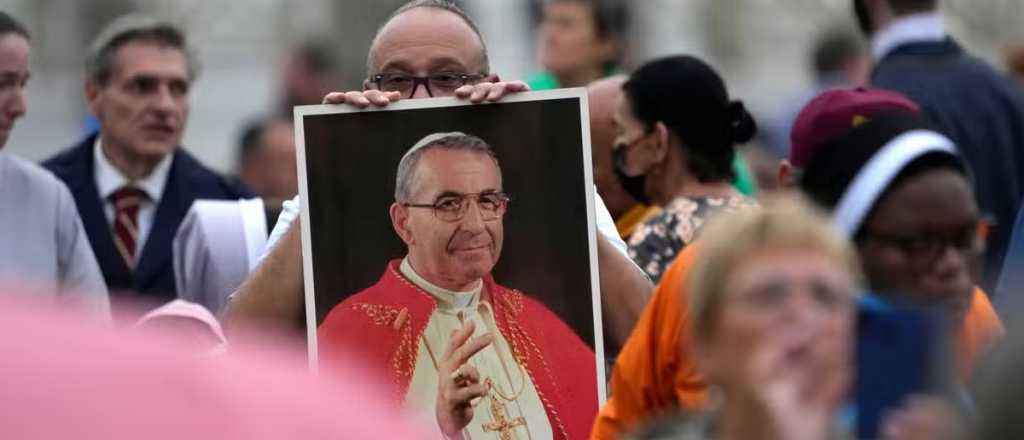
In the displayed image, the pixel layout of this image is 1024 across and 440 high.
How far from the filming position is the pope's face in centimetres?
489

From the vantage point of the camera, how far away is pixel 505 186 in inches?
195

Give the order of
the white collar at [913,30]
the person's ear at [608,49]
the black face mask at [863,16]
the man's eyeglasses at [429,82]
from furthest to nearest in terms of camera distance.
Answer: the person's ear at [608,49] < the black face mask at [863,16] < the white collar at [913,30] < the man's eyeglasses at [429,82]

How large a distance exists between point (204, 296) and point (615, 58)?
3240mm

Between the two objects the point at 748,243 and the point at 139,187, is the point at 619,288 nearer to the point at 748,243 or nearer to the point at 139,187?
the point at 748,243

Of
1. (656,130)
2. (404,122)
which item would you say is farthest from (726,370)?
(656,130)

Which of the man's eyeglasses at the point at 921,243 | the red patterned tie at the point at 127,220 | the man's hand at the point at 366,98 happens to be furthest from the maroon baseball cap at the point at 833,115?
the red patterned tie at the point at 127,220

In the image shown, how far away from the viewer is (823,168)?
480 cm

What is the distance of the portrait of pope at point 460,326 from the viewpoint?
4.75m

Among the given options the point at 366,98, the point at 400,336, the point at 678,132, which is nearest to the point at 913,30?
the point at 678,132

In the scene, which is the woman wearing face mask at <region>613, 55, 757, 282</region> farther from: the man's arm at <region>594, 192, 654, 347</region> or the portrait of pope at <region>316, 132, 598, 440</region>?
the portrait of pope at <region>316, 132, 598, 440</region>

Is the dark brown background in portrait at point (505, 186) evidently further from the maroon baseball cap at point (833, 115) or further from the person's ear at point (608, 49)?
the person's ear at point (608, 49)

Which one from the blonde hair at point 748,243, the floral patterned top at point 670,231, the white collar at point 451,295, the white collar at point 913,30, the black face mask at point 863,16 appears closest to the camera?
the blonde hair at point 748,243

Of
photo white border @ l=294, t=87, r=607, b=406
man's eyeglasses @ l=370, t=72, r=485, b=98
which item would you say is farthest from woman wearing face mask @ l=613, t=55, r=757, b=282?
photo white border @ l=294, t=87, r=607, b=406

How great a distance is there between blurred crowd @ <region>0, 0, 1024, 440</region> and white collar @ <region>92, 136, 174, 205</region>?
1cm
